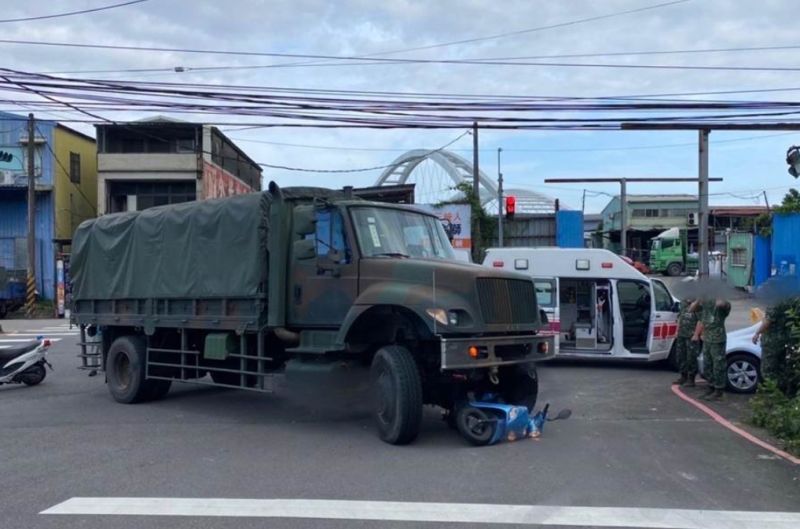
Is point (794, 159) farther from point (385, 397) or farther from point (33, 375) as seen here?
point (33, 375)

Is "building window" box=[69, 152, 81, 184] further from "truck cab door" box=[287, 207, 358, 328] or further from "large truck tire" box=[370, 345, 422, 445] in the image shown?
"large truck tire" box=[370, 345, 422, 445]

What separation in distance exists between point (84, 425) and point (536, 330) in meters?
6.05

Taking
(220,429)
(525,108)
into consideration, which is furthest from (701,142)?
(220,429)

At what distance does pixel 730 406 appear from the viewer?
11562 millimetres

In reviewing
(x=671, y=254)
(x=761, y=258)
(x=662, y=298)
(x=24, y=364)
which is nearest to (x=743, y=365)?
(x=662, y=298)

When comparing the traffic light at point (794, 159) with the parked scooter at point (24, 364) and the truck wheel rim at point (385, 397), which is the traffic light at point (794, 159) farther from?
the parked scooter at point (24, 364)

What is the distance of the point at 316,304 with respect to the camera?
32.8 feet

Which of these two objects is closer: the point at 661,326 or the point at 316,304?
the point at 316,304

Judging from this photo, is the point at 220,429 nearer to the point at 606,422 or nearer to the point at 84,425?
the point at 84,425

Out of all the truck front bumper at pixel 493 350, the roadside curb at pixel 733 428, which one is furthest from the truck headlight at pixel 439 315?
the roadside curb at pixel 733 428

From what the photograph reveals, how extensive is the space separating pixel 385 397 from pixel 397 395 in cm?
25

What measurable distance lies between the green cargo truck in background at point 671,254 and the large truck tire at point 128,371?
42.3m

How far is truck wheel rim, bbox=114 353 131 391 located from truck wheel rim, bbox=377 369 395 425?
17.3 feet

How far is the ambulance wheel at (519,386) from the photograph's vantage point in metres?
10.1
